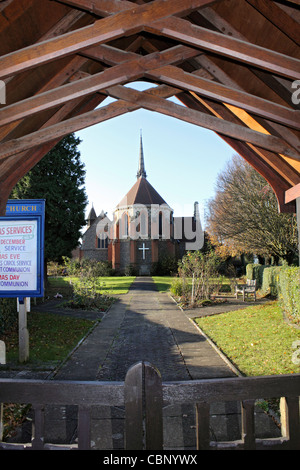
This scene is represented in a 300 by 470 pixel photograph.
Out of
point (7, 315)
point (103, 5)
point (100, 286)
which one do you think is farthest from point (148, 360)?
point (100, 286)

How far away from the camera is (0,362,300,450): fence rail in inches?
77.5

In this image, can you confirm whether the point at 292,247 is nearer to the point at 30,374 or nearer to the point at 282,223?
the point at 282,223

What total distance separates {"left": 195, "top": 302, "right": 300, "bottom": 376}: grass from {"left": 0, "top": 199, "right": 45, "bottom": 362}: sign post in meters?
4.20

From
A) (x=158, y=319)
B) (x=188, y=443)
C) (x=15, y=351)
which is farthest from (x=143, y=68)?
(x=158, y=319)

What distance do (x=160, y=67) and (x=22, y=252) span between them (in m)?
4.50

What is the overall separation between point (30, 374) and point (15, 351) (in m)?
1.74

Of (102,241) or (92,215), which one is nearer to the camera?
(102,241)

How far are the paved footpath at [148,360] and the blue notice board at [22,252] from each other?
5.74ft

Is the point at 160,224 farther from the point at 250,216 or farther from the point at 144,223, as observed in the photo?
the point at 250,216

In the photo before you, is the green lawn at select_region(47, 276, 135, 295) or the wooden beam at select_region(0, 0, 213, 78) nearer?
the wooden beam at select_region(0, 0, 213, 78)

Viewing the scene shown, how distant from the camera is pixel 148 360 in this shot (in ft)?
22.1

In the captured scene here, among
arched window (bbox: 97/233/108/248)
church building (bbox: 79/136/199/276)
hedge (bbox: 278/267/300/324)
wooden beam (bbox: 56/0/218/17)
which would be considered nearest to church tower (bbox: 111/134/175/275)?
church building (bbox: 79/136/199/276)

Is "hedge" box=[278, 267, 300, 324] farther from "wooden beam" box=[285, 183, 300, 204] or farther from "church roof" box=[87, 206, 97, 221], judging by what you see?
"church roof" box=[87, 206, 97, 221]

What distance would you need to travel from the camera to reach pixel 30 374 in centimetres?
557
